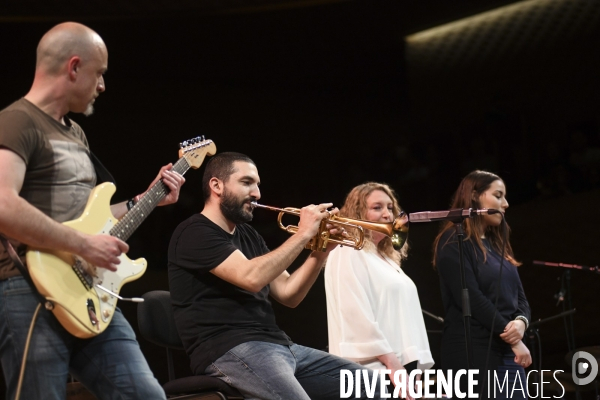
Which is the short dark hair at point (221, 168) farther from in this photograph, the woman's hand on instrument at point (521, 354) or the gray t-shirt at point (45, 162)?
the woman's hand on instrument at point (521, 354)

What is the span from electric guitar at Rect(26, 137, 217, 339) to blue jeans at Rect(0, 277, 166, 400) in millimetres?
56

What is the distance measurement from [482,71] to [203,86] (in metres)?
3.12

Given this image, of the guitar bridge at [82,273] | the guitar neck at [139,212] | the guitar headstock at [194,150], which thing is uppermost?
the guitar headstock at [194,150]

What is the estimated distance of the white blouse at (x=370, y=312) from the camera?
3791 millimetres

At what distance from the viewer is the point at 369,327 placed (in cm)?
379

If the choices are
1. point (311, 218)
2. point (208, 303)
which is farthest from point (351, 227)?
point (208, 303)

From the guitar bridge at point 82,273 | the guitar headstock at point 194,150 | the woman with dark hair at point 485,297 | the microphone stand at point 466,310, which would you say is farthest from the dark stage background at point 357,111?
the guitar bridge at point 82,273

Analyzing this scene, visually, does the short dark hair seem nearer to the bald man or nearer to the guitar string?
the guitar string

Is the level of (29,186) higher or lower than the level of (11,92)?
lower

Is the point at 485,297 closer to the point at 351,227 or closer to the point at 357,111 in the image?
the point at 351,227

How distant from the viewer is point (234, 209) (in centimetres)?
346

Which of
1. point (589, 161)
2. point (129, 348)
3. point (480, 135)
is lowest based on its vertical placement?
point (129, 348)

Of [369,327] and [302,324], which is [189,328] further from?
[302,324]


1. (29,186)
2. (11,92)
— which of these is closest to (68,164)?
(29,186)
